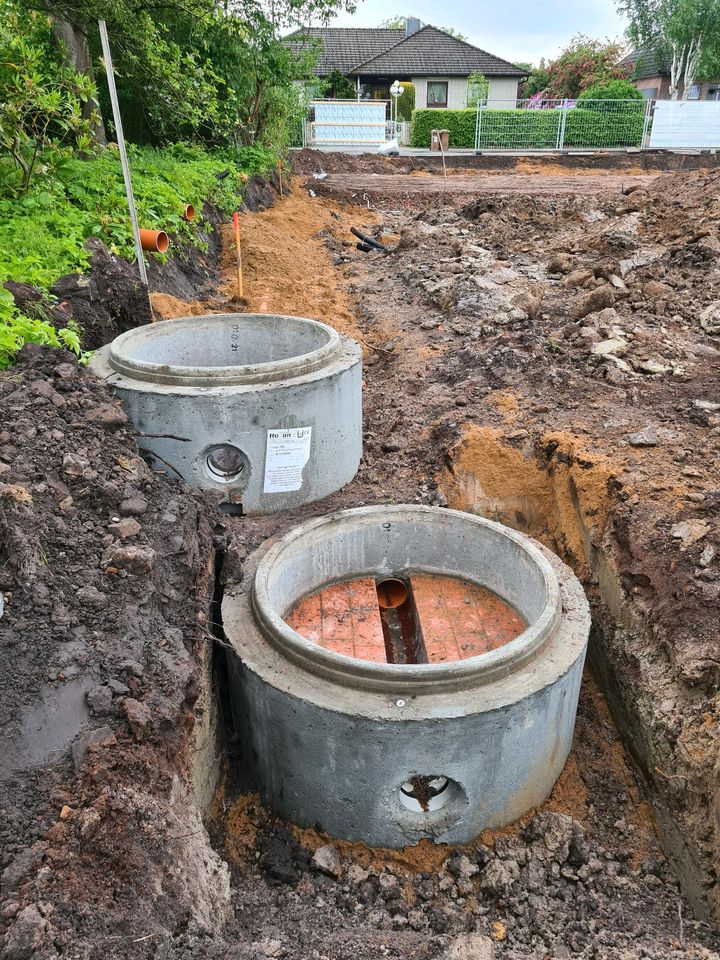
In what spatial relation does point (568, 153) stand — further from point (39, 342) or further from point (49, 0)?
point (39, 342)

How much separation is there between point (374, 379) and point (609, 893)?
5087mm

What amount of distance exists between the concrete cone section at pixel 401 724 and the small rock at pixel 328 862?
0.40 ft

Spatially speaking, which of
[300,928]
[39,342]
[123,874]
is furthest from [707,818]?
[39,342]

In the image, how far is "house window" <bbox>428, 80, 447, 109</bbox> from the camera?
3631 cm

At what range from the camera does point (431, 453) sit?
5578 millimetres

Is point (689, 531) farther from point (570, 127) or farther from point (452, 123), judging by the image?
point (452, 123)

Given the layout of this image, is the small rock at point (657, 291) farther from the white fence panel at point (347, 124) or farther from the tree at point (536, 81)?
the tree at point (536, 81)

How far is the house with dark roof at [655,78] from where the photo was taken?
39.9 meters

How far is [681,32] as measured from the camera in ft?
109

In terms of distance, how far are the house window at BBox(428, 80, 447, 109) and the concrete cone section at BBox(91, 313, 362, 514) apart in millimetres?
36799

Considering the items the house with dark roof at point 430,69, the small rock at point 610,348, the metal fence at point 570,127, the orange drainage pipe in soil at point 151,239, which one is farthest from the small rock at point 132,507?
the house with dark roof at point 430,69

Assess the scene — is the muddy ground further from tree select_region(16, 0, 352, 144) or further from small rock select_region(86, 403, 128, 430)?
tree select_region(16, 0, 352, 144)

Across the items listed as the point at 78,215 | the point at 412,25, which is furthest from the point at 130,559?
the point at 412,25

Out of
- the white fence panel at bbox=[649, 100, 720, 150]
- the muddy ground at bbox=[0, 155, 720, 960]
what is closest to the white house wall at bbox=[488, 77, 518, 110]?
the white fence panel at bbox=[649, 100, 720, 150]
